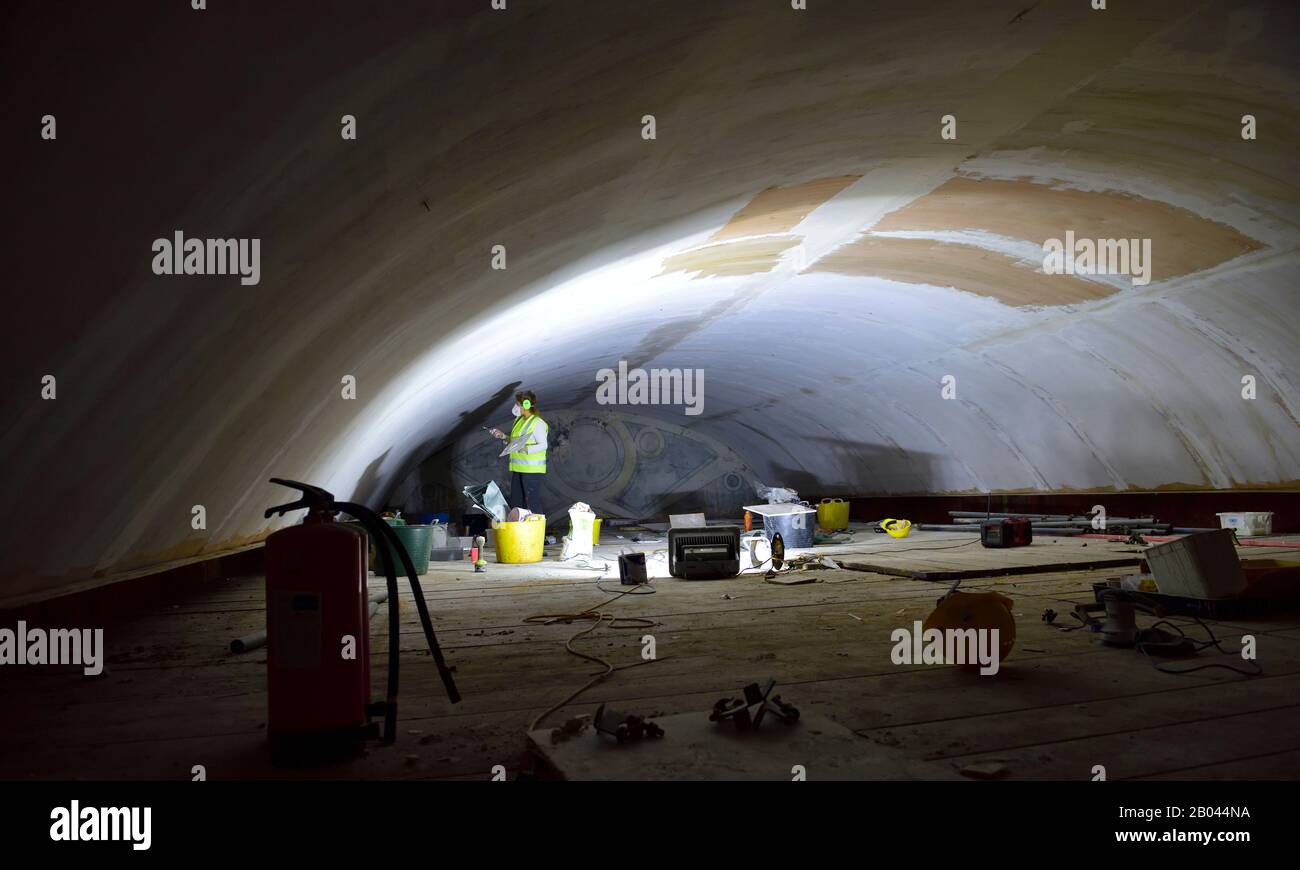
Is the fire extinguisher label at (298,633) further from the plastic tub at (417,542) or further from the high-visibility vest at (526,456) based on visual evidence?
the high-visibility vest at (526,456)

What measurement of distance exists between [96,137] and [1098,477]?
9786mm

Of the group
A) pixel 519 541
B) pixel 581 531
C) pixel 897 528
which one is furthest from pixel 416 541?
pixel 897 528

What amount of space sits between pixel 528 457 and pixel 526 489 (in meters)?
0.45

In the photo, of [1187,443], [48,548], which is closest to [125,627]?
[48,548]

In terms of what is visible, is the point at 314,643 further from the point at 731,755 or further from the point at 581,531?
the point at 581,531

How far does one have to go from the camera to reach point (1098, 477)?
30.3ft

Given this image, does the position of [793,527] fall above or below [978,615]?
below

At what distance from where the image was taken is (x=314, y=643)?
1.99 m

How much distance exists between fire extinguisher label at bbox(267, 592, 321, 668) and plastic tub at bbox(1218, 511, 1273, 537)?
824cm

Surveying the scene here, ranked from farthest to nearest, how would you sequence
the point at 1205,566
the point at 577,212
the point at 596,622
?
the point at 577,212, the point at 596,622, the point at 1205,566
